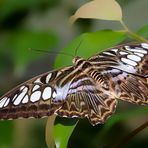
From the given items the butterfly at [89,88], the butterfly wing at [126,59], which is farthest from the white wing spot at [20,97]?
the butterfly wing at [126,59]

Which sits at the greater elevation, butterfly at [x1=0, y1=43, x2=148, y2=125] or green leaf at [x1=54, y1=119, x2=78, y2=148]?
butterfly at [x1=0, y1=43, x2=148, y2=125]

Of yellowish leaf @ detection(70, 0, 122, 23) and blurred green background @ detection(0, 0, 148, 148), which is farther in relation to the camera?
blurred green background @ detection(0, 0, 148, 148)

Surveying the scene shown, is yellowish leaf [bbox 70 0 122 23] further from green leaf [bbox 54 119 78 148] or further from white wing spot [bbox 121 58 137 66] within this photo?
green leaf [bbox 54 119 78 148]

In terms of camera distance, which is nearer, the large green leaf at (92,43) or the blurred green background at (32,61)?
the large green leaf at (92,43)

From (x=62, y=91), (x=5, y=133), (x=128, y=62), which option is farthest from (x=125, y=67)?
(x=5, y=133)

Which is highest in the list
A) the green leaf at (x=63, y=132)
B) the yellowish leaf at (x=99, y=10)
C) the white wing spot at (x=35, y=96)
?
the yellowish leaf at (x=99, y=10)

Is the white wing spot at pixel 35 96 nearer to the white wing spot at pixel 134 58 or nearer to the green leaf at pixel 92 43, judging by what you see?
the green leaf at pixel 92 43

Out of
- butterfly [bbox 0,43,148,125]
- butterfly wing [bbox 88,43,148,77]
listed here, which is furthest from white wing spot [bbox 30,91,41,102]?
butterfly wing [bbox 88,43,148,77]
